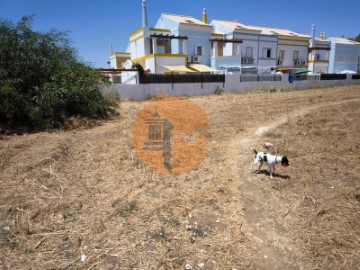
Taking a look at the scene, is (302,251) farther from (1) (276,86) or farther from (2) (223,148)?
(1) (276,86)

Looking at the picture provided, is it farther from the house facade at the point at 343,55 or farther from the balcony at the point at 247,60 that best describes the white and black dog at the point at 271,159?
the house facade at the point at 343,55

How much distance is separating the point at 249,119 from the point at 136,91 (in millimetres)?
8631

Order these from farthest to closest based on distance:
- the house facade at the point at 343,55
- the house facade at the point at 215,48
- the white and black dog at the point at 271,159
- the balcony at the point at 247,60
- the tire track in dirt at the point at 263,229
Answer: the house facade at the point at 343,55
the balcony at the point at 247,60
the house facade at the point at 215,48
the white and black dog at the point at 271,159
the tire track in dirt at the point at 263,229

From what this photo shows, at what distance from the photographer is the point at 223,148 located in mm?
5641

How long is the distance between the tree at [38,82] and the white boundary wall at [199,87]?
452 cm

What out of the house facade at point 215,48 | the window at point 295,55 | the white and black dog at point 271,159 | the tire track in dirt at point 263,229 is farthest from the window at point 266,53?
the white and black dog at point 271,159

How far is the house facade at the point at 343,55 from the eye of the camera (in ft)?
115

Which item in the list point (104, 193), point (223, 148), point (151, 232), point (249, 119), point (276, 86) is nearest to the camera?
point (151, 232)

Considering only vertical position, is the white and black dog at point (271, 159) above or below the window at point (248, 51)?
below

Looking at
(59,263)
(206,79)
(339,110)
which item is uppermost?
(206,79)

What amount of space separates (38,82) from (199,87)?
1132 centimetres

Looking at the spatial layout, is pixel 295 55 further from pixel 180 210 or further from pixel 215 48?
pixel 180 210

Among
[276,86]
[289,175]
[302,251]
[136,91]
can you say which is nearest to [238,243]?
[302,251]

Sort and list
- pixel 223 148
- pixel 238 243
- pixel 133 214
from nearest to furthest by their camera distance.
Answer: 1. pixel 238 243
2. pixel 133 214
3. pixel 223 148
